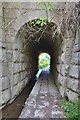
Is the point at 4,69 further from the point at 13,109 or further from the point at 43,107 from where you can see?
the point at 43,107

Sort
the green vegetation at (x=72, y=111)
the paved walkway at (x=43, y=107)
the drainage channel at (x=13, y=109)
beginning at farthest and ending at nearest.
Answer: the drainage channel at (x=13, y=109), the paved walkway at (x=43, y=107), the green vegetation at (x=72, y=111)

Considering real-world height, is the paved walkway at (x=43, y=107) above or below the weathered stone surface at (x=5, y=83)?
below

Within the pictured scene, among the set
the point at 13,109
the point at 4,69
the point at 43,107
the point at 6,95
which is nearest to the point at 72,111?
the point at 43,107

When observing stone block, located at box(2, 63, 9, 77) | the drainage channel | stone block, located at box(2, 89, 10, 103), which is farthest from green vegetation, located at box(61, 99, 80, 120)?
stone block, located at box(2, 63, 9, 77)

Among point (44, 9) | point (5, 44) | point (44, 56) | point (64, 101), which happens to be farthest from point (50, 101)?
point (44, 56)

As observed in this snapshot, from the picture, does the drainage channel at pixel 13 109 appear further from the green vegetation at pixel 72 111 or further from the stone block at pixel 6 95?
the green vegetation at pixel 72 111

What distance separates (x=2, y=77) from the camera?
6445 mm

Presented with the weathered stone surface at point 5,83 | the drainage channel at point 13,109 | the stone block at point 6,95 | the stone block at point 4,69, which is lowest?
the drainage channel at point 13,109

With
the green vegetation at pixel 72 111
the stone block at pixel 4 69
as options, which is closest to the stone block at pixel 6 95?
the stone block at pixel 4 69

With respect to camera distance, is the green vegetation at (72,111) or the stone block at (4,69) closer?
the green vegetation at (72,111)

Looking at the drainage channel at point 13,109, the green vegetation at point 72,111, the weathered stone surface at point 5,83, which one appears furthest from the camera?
the weathered stone surface at point 5,83

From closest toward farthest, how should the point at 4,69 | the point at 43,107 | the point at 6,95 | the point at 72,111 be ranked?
the point at 72,111 → the point at 43,107 → the point at 4,69 → the point at 6,95

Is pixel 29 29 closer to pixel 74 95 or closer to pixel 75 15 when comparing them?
pixel 75 15

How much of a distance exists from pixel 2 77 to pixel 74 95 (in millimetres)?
2055
